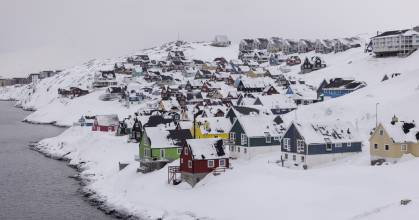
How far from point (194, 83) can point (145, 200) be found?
103928 millimetres

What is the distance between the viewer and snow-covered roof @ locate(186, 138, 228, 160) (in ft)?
183

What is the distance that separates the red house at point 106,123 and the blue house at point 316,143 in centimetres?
5192

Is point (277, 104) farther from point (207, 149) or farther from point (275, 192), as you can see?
point (275, 192)

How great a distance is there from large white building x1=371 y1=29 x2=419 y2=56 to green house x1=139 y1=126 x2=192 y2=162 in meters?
84.2

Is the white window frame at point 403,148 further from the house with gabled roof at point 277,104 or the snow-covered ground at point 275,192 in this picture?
the house with gabled roof at point 277,104

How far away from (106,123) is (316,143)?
57566mm

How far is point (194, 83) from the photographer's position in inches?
6117

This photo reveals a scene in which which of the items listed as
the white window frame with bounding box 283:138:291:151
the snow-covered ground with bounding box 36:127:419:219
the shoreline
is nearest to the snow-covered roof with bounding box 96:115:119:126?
the shoreline

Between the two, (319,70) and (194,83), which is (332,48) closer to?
(319,70)

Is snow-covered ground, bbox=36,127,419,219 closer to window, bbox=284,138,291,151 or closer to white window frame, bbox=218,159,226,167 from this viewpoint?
white window frame, bbox=218,159,226,167

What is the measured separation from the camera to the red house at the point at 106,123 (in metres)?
104

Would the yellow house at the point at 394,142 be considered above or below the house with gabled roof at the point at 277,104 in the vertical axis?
below

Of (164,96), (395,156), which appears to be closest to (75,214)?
(395,156)

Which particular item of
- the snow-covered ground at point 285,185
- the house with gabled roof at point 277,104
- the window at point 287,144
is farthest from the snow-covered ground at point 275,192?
the house with gabled roof at point 277,104
